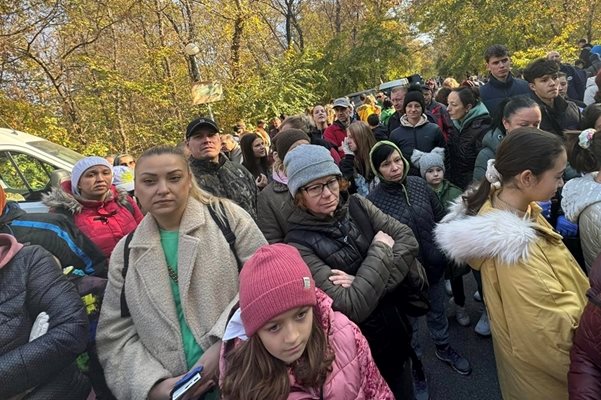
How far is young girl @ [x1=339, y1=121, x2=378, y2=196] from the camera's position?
13.2ft

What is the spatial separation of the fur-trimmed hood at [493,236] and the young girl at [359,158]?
204 cm

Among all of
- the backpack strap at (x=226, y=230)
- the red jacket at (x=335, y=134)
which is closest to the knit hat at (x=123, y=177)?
the backpack strap at (x=226, y=230)

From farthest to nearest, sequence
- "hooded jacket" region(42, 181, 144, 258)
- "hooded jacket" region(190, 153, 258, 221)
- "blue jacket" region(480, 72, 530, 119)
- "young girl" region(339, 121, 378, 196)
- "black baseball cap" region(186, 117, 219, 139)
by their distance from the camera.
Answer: "blue jacket" region(480, 72, 530, 119) < "young girl" region(339, 121, 378, 196) < "hooded jacket" region(190, 153, 258, 221) < "black baseball cap" region(186, 117, 219, 139) < "hooded jacket" region(42, 181, 144, 258)

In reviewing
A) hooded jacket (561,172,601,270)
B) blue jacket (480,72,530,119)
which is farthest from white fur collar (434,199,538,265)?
blue jacket (480,72,530,119)

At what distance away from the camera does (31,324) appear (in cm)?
183

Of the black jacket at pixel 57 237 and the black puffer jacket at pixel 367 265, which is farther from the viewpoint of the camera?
the black jacket at pixel 57 237

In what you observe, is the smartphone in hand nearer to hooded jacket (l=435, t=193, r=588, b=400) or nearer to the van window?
hooded jacket (l=435, t=193, r=588, b=400)

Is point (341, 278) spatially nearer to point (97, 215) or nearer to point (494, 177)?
point (494, 177)

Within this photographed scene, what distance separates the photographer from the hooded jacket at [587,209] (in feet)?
6.54

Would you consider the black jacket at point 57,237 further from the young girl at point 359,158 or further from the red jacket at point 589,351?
the red jacket at point 589,351

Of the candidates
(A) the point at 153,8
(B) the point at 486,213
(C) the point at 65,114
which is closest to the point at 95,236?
(B) the point at 486,213

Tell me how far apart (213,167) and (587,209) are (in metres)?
2.84

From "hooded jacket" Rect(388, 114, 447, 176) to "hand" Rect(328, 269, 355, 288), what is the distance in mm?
2503

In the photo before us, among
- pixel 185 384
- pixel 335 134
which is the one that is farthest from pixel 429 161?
pixel 185 384
